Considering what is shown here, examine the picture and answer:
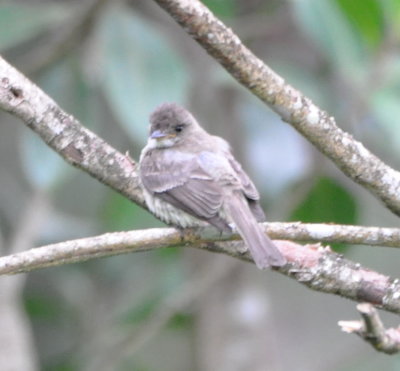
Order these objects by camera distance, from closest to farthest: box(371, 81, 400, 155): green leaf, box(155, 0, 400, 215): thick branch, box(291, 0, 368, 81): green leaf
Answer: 1. box(155, 0, 400, 215): thick branch
2. box(371, 81, 400, 155): green leaf
3. box(291, 0, 368, 81): green leaf

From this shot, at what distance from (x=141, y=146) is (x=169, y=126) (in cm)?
89

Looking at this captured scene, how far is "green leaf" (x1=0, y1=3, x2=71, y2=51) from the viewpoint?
4.78 metres

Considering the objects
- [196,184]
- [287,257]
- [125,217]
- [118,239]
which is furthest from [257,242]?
[125,217]

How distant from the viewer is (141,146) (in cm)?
466

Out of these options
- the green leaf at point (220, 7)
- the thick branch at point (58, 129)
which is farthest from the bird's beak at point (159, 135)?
the green leaf at point (220, 7)

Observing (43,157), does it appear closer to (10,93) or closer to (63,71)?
(63,71)

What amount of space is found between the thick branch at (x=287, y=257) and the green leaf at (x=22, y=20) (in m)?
2.05

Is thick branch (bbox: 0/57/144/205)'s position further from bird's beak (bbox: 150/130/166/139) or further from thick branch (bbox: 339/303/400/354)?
thick branch (bbox: 339/303/400/354)

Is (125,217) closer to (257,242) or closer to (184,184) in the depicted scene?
(184,184)

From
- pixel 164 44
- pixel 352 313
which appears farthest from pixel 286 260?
pixel 352 313

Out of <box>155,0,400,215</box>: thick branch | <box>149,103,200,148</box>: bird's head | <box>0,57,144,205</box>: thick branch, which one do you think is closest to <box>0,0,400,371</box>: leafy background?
<box>149,103,200,148</box>: bird's head

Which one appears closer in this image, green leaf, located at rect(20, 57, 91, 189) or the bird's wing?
the bird's wing

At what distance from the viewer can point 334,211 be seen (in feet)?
15.8

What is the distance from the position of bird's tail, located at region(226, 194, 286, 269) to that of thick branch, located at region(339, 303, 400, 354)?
281 mm
